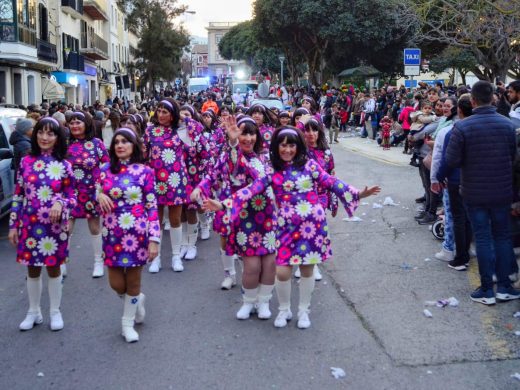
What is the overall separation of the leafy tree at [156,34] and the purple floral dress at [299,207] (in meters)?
48.6

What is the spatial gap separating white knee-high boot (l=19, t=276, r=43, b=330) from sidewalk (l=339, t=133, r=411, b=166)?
1152cm

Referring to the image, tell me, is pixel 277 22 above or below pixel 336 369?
above

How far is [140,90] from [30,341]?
54.6 meters

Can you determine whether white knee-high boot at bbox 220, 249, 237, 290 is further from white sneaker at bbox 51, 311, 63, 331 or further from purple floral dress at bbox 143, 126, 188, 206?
white sneaker at bbox 51, 311, 63, 331

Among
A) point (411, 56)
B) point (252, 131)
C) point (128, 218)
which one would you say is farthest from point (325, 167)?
point (411, 56)

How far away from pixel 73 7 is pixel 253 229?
35.5 metres

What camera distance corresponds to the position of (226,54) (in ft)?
326

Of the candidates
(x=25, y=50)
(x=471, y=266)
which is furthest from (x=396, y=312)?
(x=25, y=50)

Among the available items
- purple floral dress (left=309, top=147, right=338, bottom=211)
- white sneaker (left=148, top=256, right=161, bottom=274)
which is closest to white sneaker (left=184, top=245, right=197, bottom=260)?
white sneaker (left=148, top=256, right=161, bottom=274)

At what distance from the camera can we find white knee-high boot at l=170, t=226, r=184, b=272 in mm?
7191

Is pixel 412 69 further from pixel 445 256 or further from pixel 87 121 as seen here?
pixel 87 121

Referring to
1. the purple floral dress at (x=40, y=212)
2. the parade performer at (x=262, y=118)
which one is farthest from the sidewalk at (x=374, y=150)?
the purple floral dress at (x=40, y=212)

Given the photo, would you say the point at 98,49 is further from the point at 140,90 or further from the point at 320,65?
the point at 320,65

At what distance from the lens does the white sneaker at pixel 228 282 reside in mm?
6473
